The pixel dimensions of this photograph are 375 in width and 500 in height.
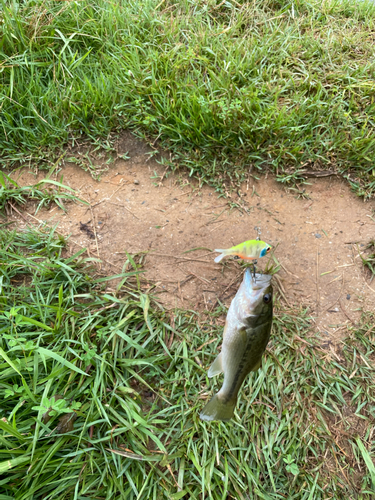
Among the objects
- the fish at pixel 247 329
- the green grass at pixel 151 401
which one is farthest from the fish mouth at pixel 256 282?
the green grass at pixel 151 401

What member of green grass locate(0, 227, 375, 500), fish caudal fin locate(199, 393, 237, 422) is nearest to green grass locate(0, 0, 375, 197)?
green grass locate(0, 227, 375, 500)

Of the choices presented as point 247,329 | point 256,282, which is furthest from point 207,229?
point 247,329

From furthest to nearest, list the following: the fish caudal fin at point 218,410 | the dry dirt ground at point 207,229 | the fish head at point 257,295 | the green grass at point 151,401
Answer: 1. the dry dirt ground at point 207,229
2. the green grass at point 151,401
3. the fish caudal fin at point 218,410
4. the fish head at point 257,295

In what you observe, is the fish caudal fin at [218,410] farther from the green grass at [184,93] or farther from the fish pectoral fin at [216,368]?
the green grass at [184,93]

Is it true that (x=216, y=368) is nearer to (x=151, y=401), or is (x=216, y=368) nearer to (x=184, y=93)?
(x=151, y=401)

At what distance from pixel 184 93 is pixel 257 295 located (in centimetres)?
210

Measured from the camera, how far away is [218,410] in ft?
6.41

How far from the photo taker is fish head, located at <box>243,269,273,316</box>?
1.77 m

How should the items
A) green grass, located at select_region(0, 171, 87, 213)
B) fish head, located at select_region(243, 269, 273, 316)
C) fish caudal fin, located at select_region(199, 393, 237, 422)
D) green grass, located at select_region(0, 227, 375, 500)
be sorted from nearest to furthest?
fish head, located at select_region(243, 269, 273, 316)
fish caudal fin, located at select_region(199, 393, 237, 422)
green grass, located at select_region(0, 227, 375, 500)
green grass, located at select_region(0, 171, 87, 213)

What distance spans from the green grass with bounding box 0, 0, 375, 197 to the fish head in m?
1.43

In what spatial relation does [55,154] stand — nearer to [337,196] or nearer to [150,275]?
[150,275]

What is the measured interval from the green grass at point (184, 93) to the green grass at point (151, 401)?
4.07ft

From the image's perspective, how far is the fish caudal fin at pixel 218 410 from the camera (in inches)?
75.9

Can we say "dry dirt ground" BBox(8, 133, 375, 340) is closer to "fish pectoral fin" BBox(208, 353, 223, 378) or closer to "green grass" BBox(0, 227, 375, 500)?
"green grass" BBox(0, 227, 375, 500)
